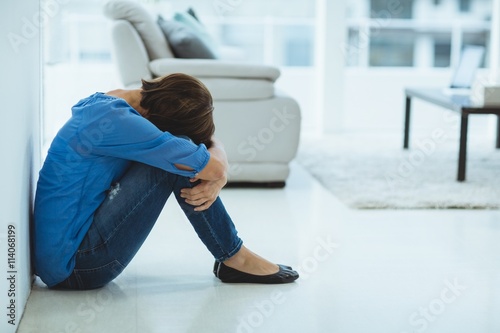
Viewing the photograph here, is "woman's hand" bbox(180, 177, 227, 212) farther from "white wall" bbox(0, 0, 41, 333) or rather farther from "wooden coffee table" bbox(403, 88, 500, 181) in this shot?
"wooden coffee table" bbox(403, 88, 500, 181)

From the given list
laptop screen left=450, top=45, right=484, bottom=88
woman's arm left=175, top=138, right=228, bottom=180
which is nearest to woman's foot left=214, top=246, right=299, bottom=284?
woman's arm left=175, top=138, right=228, bottom=180

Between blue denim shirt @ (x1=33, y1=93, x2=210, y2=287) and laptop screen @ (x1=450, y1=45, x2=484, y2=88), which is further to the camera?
laptop screen @ (x1=450, y1=45, x2=484, y2=88)

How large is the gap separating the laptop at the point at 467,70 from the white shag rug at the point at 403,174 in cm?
42

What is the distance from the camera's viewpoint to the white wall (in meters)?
1.86

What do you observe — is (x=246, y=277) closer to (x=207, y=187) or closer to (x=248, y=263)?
(x=248, y=263)

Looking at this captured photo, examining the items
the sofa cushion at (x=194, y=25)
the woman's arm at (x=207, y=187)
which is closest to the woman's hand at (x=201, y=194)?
the woman's arm at (x=207, y=187)

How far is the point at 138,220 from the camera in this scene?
2.27 meters

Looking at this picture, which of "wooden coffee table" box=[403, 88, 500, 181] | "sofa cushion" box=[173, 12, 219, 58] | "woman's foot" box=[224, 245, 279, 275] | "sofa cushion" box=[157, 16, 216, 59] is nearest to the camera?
"woman's foot" box=[224, 245, 279, 275]

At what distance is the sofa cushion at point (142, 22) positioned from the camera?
167 inches

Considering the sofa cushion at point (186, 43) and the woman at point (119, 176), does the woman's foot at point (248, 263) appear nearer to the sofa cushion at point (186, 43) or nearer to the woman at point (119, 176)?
the woman at point (119, 176)

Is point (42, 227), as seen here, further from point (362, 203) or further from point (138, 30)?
point (138, 30)

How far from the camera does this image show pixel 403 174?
452cm

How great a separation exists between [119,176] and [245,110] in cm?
188

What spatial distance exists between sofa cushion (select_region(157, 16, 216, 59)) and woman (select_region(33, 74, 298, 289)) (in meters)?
2.06
